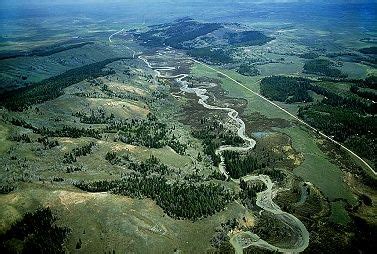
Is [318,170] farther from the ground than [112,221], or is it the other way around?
[112,221]

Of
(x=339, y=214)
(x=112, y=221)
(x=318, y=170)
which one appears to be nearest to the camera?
(x=112, y=221)

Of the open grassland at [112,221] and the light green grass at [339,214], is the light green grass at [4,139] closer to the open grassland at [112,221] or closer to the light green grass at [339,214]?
the open grassland at [112,221]

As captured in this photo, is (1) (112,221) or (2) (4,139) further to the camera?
(2) (4,139)

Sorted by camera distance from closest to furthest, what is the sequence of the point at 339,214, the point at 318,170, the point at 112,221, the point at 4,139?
A: 1. the point at 112,221
2. the point at 339,214
3. the point at 4,139
4. the point at 318,170

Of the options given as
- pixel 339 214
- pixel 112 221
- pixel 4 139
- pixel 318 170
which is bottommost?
pixel 318 170

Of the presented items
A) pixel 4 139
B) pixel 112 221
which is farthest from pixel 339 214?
pixel 4 139

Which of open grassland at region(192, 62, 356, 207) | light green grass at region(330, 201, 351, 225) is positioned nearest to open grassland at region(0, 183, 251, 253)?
light green grass at region(330, 201, 351, 225)

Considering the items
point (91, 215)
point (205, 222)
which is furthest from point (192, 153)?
point (91, 215)

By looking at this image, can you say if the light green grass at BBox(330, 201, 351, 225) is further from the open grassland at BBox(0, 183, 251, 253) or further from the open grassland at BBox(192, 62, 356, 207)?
the open grassland at BBox(0, 183, 251, 253)

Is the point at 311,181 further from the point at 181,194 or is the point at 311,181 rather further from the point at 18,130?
→ the point at 18,130

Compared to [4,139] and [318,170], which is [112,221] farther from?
[318,170]

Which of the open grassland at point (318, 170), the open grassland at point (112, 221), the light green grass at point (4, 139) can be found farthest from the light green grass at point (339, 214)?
the light green grass at point (4, 139)

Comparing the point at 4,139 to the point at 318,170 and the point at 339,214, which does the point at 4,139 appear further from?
the point at 339,214
